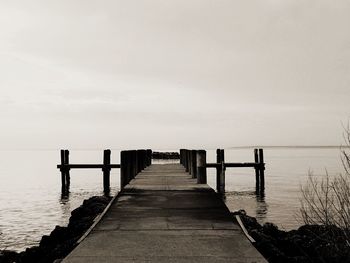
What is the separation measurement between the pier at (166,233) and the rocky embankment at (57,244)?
0.85m

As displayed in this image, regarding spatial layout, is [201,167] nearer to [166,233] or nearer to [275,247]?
[275,247]

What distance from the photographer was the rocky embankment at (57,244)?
27.2 ft

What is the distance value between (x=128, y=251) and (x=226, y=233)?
1.88m

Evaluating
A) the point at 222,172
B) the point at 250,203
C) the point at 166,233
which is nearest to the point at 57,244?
the point at 166,233

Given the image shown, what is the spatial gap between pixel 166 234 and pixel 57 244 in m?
5.02

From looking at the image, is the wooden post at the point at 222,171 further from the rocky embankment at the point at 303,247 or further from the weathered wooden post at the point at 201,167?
the rocky embankment at the point at 303,247

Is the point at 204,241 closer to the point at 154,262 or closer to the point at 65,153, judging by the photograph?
the point at 154,262

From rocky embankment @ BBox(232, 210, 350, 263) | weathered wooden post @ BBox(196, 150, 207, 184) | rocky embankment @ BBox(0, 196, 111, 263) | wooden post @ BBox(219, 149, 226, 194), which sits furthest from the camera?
wooden post @ BBox(219, 149, 226, 194)

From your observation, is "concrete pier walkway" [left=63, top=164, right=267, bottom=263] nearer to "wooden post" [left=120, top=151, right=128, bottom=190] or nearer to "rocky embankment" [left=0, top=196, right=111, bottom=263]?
"rocky embankment" [left=0, top=196, right=111, bottom=263]

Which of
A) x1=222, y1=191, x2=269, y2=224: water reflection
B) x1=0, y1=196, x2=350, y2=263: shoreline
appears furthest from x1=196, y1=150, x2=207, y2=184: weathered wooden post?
x1=222, y1=191, x2=269, y2=224: water reflection

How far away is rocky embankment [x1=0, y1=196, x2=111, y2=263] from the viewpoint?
830 cm

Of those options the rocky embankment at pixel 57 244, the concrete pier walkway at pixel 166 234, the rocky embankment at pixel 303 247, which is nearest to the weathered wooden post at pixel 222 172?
the rocky embankment at pixel 57 244

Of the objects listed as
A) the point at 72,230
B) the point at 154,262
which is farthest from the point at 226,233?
the point at 72,230

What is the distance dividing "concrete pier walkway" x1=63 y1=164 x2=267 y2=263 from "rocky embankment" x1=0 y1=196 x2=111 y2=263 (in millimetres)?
874
